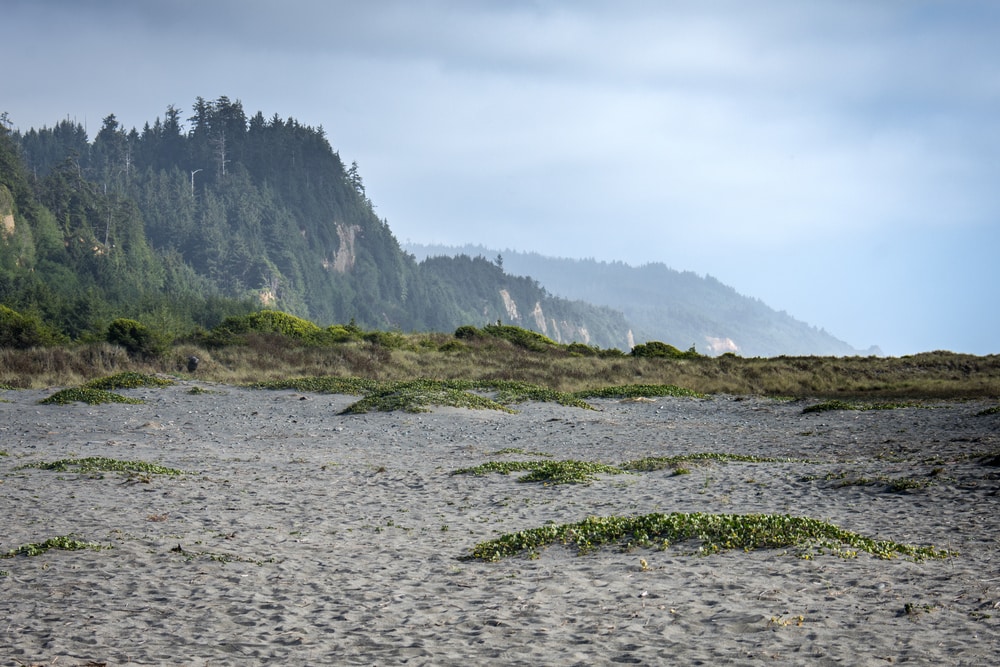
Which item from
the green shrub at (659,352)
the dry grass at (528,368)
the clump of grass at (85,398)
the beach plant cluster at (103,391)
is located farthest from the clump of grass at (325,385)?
the green shrub at (659,352)

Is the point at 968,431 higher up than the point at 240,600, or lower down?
higher up

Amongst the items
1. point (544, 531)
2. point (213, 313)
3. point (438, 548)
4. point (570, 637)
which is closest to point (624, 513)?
point (544, 531)

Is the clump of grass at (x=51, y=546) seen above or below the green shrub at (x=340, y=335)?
below

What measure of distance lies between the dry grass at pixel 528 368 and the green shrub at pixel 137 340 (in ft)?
2.31

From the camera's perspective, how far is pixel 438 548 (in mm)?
10141

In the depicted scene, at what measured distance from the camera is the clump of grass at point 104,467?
1428 centimetres

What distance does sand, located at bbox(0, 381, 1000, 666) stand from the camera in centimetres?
629

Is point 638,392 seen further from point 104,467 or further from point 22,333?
point 22,333

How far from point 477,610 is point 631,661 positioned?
1.83 metres

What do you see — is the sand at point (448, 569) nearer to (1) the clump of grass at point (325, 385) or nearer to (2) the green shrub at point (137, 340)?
(1) the clump of grass at point (325, 385)

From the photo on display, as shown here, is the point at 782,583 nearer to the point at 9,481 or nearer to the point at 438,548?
the point at 438,548

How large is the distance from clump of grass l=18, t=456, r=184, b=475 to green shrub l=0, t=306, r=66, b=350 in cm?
2824

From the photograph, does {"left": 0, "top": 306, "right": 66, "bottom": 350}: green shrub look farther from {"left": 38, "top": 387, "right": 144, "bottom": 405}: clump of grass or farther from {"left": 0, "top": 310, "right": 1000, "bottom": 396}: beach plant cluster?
{"left": 38, "top": 387, "right": 144, "bottom": 405}: clump of grass

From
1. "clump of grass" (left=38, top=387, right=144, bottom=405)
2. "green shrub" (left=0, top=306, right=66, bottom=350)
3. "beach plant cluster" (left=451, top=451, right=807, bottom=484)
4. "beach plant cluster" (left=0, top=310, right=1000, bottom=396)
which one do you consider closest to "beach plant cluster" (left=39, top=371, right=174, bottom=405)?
"clump of grass" (left=38, top=387, right=144, bottom=405)
